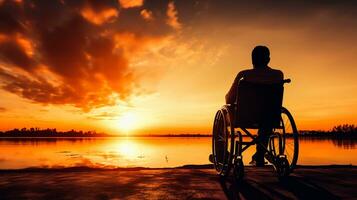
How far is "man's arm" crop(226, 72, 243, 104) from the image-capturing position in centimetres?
470

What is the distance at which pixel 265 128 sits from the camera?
476 centimetres

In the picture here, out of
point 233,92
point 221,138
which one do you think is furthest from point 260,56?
point 221,138

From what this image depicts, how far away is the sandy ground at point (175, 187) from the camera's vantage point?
11.3 feet

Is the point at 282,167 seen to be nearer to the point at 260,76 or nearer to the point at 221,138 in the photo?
the point at 221,138

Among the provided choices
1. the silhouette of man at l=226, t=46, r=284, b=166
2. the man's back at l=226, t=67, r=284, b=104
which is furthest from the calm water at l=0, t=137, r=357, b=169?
the man's back at l=226, t=67, r=284, b=104

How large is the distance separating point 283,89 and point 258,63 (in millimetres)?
497

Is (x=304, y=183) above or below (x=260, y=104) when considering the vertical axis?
below

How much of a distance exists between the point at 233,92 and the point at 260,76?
0.45m

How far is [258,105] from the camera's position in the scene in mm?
4680

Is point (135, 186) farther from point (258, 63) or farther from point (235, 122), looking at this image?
point (258, 63)

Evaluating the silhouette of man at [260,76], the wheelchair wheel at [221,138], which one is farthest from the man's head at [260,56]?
the wheelchair wheel at [221,138]

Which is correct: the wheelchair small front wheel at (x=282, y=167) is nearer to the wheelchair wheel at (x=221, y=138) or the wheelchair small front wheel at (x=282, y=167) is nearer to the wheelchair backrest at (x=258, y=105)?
the wheelchair backrest at (x=258, y=105)

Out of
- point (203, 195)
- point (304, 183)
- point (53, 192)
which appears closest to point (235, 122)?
point (304, 183)

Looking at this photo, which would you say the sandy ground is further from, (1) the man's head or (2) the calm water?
(2) the calm water
